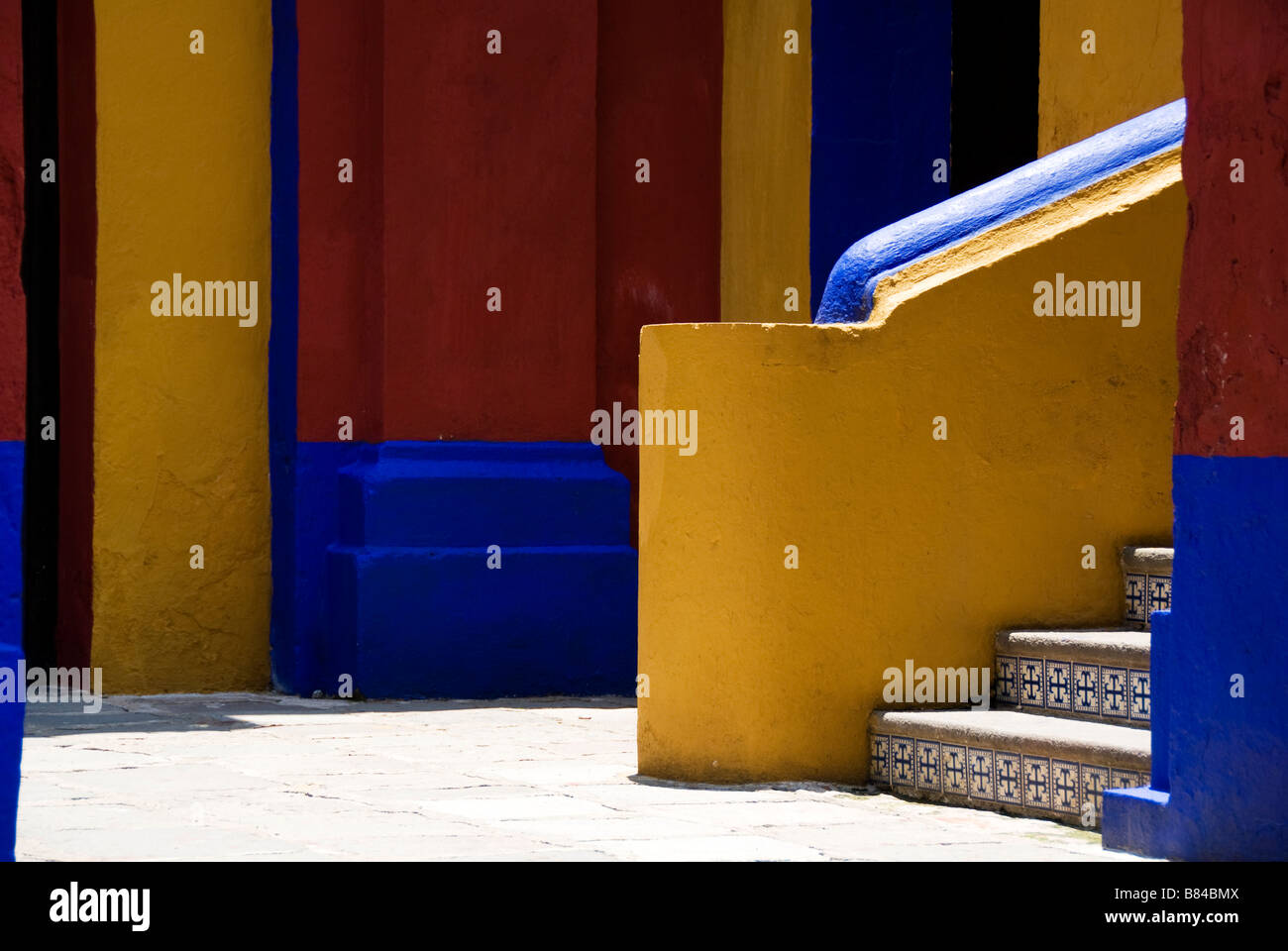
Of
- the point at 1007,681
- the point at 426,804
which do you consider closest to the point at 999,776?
the point at 1007,681

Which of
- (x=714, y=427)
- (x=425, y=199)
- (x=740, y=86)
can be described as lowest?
(x=714, y=427)

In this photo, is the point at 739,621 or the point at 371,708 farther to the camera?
the point at 371,708

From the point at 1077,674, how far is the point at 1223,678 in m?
1.21

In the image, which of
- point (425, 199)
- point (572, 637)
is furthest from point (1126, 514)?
point (425, 199)

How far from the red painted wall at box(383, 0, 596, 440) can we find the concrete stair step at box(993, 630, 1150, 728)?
10.9 feet

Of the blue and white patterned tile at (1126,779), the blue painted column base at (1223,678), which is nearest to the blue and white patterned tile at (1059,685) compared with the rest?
the blue and white patterned tile at (1126,779)

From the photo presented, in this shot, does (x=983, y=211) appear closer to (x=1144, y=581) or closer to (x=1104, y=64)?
(x=1144, y=581)

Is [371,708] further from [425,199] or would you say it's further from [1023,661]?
[1023,661]

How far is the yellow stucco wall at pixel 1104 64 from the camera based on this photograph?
696 centimetres

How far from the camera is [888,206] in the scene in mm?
9266

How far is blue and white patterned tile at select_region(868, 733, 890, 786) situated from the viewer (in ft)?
17.9

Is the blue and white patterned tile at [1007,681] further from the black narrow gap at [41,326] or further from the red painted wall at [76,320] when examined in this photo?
the black narrow gap at [41,326]

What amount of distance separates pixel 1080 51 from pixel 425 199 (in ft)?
9.15

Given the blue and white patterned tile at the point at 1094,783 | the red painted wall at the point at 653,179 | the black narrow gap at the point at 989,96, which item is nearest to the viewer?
the blue and white patterned tile at the point at 1094,783
